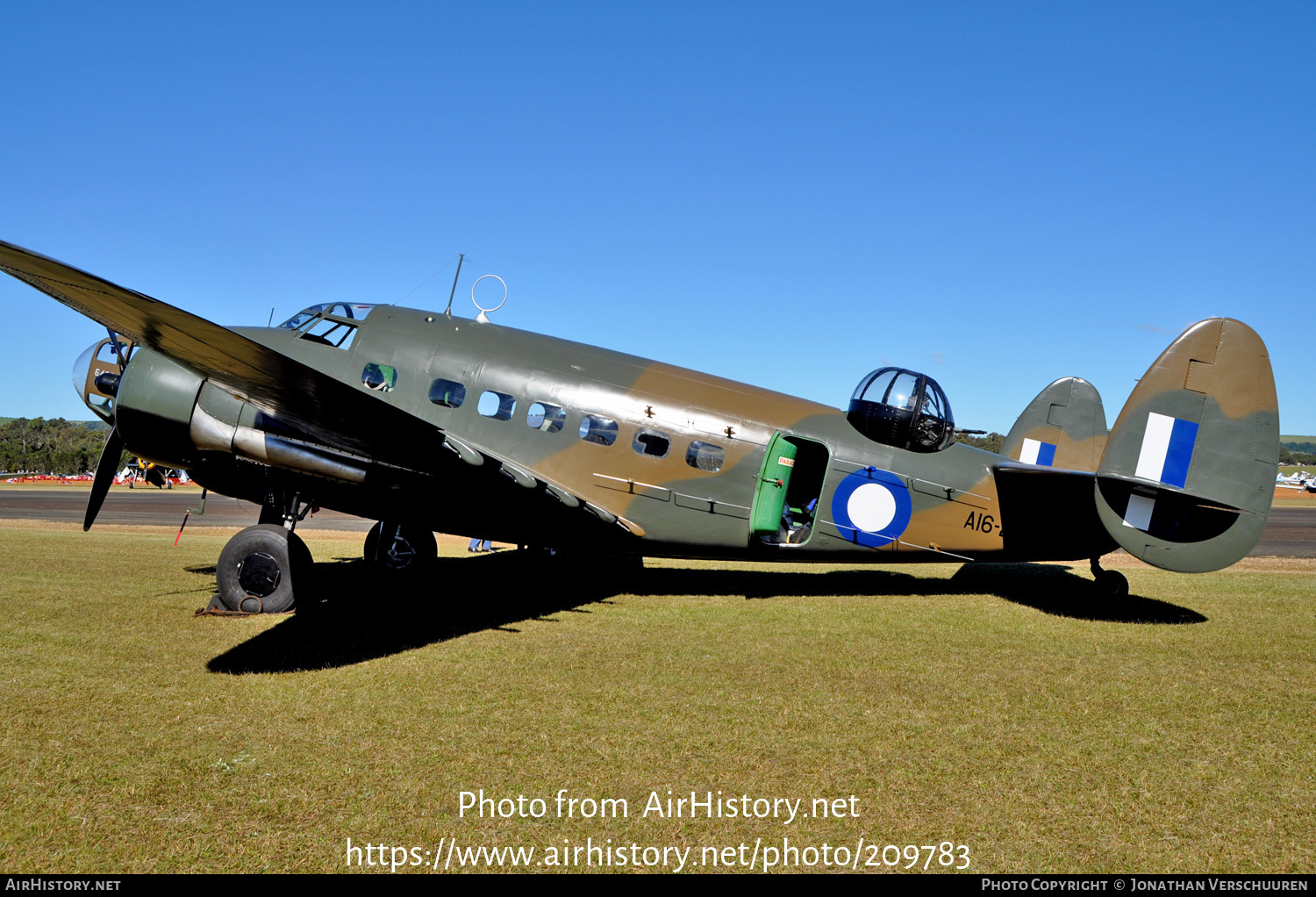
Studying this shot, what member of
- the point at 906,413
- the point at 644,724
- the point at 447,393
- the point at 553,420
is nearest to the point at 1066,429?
the point at 906,413

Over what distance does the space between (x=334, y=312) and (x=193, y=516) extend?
798 inches

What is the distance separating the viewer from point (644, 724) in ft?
18.9

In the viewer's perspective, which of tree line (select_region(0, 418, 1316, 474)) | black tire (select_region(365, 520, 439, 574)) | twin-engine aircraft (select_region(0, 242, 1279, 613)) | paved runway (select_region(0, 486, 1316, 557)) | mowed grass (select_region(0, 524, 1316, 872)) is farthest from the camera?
tree line (select_region(0, 418, 1316, 474))

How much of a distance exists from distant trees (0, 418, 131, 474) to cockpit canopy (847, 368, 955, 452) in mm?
74991

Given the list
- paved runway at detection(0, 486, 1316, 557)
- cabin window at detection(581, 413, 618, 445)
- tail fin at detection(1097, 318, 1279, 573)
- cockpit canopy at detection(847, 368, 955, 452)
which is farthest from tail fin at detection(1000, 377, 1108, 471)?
paved runway at detection(0, 486, 1316, 557)

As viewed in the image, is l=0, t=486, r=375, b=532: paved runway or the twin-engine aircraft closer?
the twin-engine aircraft

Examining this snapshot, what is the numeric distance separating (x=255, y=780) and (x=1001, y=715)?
540cm

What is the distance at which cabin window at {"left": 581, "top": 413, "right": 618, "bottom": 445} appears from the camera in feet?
33.5

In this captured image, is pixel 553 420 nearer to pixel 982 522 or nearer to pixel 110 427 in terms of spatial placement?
pixel 110 427

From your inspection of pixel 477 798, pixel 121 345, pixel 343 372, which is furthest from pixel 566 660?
pixel 121 345

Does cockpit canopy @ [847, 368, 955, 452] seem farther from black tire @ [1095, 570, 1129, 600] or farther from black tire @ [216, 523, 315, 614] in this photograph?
black tire @ [216, 523, 315, 614]

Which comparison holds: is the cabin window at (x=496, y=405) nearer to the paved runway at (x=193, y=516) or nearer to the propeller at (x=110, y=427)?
the propeller at (x=110, y=427)

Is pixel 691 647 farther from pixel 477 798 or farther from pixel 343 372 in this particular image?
pixel 343 372

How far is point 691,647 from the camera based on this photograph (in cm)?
807
